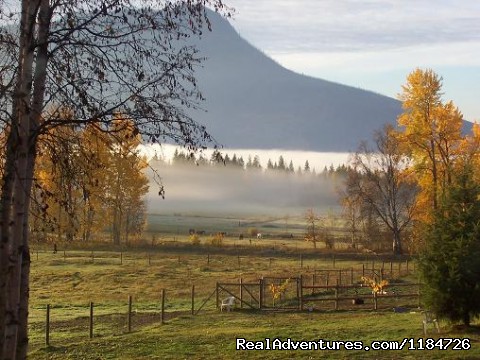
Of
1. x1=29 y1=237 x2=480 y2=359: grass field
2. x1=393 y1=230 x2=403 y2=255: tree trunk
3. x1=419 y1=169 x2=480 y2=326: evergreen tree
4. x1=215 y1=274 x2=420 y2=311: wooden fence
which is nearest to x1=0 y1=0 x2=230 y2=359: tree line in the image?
x1=29 y1=237 x2=480 y2=359: grass field

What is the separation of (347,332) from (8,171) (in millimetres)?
13881

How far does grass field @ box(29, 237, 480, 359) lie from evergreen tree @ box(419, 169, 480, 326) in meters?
0.85

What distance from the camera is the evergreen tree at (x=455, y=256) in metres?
17.1

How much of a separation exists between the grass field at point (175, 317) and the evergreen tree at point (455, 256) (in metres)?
0.85

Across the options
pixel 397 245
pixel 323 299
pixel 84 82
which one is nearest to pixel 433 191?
pixel 323 299

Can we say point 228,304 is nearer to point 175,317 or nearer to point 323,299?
point 175,317

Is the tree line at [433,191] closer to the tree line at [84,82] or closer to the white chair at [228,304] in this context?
the white chair at [228,304]

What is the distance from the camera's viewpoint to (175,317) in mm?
24922

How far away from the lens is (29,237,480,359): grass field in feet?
56.3

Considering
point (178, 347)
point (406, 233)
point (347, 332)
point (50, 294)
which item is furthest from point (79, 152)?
point (406, 233)

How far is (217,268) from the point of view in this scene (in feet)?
145

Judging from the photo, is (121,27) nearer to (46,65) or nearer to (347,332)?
(46,65)

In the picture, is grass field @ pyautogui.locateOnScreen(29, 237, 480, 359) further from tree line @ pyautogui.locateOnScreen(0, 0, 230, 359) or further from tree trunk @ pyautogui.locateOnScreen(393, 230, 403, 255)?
tree line @ pyautogui.locateOnScreen(0, 0, 230, 359)

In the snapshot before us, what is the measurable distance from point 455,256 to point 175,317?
41.1 ft
